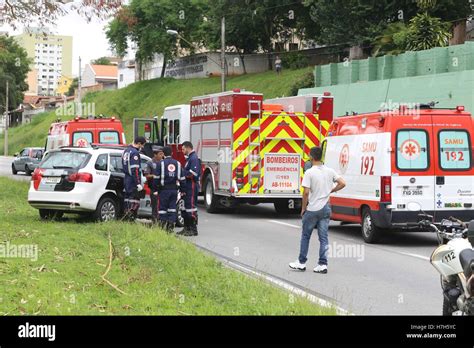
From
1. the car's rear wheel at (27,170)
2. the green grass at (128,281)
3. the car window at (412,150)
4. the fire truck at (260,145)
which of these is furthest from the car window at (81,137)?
the car's rear wheel at (27,170)

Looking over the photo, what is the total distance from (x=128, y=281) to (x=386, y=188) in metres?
6.38

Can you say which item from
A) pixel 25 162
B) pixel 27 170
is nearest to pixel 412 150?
pixel 27 170

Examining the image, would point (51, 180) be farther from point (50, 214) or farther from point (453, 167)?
point (453, 167)

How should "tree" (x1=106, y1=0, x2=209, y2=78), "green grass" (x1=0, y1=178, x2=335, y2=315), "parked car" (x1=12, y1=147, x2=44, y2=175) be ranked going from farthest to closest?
"tree" (x1=106, y1=0, x2=209, y2=78) < "parked car" (x1=12, y1=147, x2=44, y2=175) < "green grass" (x1=0, y1=178, x2=335, y2=315)

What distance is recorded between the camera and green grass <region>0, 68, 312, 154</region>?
172ft

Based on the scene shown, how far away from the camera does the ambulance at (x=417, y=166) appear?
14.0m

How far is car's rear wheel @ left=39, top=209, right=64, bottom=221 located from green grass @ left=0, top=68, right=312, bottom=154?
30.9m

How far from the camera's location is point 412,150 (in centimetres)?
1399

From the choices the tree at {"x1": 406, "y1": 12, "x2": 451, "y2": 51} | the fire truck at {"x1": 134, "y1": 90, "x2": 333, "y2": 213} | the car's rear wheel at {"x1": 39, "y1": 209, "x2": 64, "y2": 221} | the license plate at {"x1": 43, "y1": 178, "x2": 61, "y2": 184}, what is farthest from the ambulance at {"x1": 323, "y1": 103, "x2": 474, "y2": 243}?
the tree at {"x1": 406, "y1": 12, "x2": 451, "y2": 51}

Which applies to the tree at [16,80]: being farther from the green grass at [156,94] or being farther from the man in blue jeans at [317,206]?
the man in blue jeans at [317,206]

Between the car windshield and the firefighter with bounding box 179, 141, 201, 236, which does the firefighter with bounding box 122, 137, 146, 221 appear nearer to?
the car windshield

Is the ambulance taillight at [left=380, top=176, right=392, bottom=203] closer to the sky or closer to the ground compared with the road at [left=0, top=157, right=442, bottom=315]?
closer to the sky
